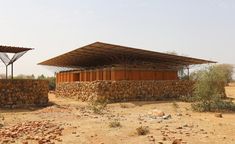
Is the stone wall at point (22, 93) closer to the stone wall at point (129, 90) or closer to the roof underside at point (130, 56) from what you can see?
the stone wall at point (129, 90)

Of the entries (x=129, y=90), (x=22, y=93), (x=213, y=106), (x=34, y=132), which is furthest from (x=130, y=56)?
(x=34, y=132)

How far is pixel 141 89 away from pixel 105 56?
13.1 ft

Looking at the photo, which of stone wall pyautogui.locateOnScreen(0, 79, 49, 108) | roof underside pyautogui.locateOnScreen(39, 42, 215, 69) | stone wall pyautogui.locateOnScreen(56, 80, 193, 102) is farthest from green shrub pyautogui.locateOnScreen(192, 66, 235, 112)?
stone wall pyautogui.locateOnScreen(0, 79, 49, 108)

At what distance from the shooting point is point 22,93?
19.1 metres

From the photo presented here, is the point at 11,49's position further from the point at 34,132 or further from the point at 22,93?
the point at 34,132

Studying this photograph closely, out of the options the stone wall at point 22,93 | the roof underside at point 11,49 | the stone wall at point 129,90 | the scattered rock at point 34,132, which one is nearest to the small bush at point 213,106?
the stone wall at point 129,90

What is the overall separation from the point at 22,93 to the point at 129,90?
22.9ft

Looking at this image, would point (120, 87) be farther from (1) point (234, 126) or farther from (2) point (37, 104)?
(1) point (234, 126)

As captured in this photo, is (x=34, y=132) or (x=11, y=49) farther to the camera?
(x=11, y=49)

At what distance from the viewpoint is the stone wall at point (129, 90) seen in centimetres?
2148

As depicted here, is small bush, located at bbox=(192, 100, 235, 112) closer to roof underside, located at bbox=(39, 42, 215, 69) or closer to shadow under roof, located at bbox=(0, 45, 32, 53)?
roof underside, located at bbox=(39, 42, 215, 69)

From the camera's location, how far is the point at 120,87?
2188cm

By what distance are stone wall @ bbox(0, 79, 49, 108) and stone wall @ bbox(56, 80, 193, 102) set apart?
11.0 feet

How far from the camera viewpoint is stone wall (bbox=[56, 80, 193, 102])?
21.5m
